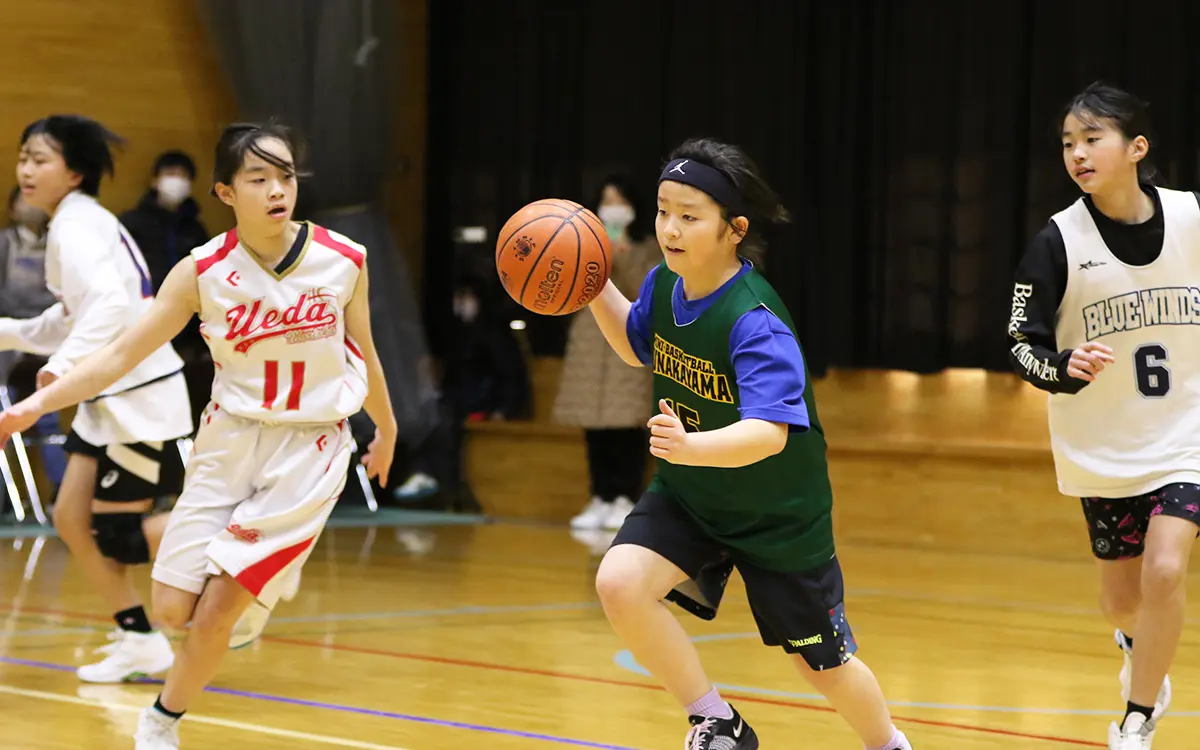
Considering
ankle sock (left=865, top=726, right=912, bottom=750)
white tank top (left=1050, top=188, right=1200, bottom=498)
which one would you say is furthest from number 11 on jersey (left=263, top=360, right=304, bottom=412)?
white tank top (left=1050, top=188, right=1200, bottom=498)

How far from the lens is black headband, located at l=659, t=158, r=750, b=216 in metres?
3.59

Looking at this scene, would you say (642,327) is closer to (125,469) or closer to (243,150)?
(243,150)

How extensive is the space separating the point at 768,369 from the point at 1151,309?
140 centimetres

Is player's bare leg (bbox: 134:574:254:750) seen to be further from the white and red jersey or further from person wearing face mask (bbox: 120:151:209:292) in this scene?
person wearing face mask (bbox: 120:151:209:292)

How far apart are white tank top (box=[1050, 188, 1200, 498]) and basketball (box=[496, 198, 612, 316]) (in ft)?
4.43

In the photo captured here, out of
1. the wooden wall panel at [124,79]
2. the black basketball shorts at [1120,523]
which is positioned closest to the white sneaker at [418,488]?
the wooden wall panel at [124,79]

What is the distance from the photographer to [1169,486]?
4.24 m

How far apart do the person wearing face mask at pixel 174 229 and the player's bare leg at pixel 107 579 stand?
4277mm

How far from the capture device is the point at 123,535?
17.5ft

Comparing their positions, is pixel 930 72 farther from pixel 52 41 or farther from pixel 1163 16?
pixel 52 41

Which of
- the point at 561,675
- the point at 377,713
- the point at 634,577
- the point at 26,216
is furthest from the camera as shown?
the point at 26,216

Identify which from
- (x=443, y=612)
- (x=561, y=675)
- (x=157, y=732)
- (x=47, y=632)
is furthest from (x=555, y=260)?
(x=443, y=612)

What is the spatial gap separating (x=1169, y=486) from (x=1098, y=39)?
18.7 ft

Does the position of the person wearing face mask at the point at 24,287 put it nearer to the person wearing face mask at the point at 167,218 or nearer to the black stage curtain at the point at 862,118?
the person wearing face mask at the point at 167,218
